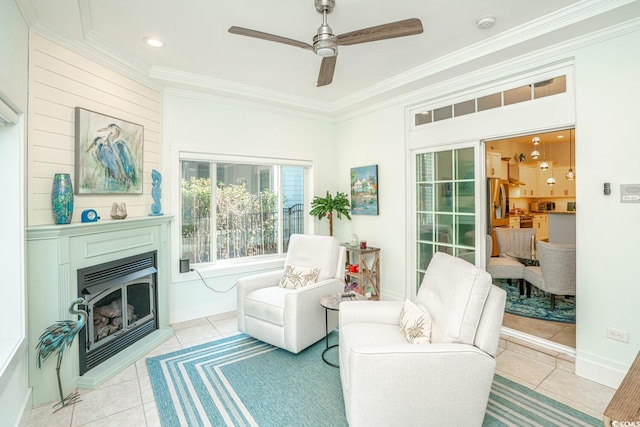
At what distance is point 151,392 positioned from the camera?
241 centimetres

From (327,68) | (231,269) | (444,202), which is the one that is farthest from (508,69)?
(231,269)

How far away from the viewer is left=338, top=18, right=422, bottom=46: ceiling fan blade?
1.99 metres

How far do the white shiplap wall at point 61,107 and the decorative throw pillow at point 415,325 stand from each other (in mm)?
2796

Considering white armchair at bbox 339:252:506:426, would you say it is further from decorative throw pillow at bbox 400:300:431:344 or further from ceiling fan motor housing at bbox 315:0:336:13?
ceiling fan motor housing at bbox 315:0:336:13

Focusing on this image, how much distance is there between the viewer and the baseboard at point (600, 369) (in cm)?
240

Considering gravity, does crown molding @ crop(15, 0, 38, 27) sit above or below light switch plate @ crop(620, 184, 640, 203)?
above

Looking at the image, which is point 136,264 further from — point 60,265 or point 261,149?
point 261,149

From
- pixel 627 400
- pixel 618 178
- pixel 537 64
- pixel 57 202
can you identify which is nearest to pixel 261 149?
pixel 57 202

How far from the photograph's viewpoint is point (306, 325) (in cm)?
292

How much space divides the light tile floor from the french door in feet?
3.53

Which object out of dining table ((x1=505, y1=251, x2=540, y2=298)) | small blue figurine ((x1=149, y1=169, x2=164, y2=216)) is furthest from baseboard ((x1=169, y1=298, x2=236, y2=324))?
dining table ((x1=505, y1=251, x2=540, y2=298))

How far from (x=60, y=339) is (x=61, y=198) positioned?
103cm

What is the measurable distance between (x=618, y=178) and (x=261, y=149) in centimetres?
365

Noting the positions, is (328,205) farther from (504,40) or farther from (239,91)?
(504,40)
